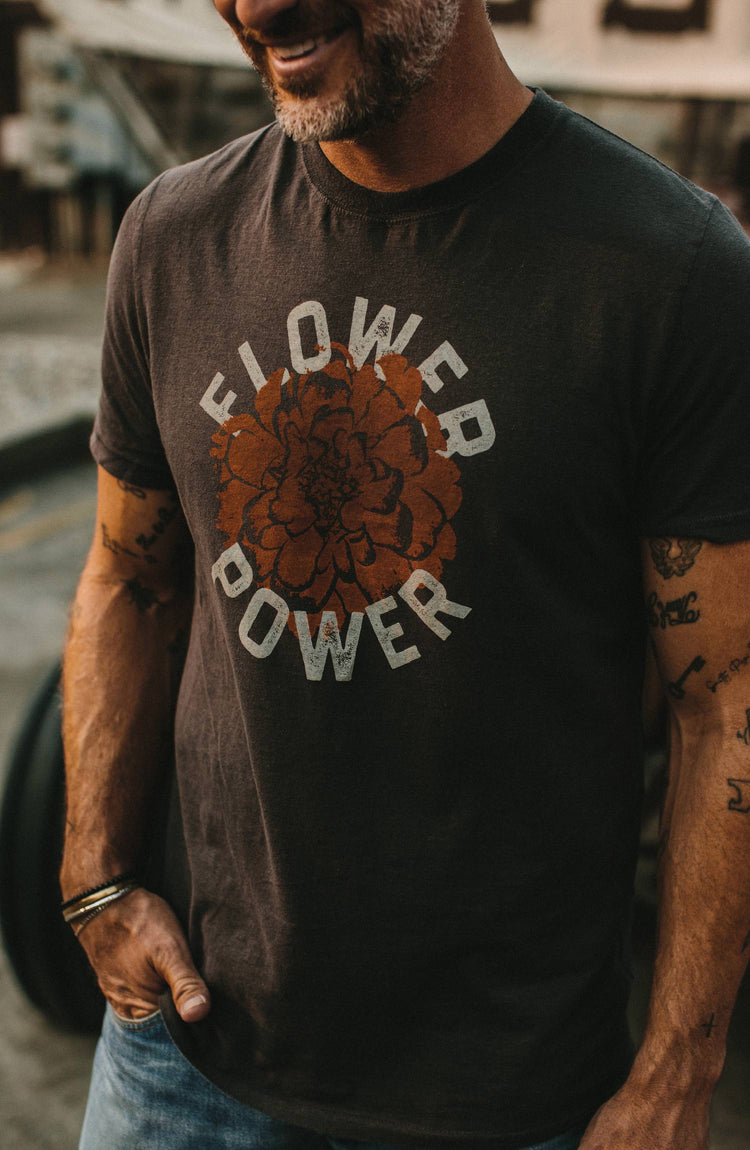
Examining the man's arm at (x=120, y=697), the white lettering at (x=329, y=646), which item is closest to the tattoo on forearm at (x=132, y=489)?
the man's arm at (x=120, y=697)

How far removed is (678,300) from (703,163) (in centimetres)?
974

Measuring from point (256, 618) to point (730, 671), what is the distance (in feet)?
1.84

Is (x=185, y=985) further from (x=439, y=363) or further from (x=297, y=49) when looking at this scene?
(x=297, y=49)

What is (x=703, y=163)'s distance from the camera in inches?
392

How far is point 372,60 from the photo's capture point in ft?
4.01

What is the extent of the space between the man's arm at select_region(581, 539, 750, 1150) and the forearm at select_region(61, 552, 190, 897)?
0.78 meters

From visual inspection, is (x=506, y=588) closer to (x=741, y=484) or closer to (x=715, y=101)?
(x=741, y=484)

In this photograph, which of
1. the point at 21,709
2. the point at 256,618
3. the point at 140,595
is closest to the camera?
the point at 256,618

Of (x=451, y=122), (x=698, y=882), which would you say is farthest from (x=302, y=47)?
(x=698, y=882)

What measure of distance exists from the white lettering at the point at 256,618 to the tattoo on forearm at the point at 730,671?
50cm

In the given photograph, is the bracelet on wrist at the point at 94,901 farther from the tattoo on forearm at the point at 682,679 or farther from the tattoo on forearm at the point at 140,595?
the tattoo on forearm at the point at 682,679

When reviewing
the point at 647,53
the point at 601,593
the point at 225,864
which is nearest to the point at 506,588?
the point at 601,593

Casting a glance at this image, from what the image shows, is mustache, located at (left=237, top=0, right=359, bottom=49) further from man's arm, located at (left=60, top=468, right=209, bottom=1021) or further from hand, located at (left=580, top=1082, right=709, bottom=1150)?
hand, located at (left=580, top=1082, right=709, bottom=1150)

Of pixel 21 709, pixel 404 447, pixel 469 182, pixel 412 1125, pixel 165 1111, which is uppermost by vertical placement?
pixel 469 182
